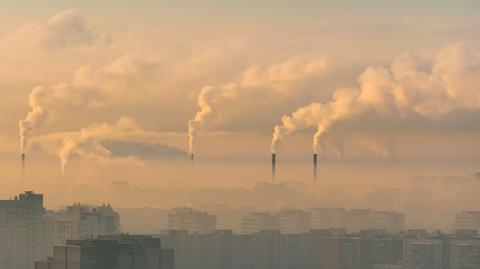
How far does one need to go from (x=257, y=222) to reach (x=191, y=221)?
297cm

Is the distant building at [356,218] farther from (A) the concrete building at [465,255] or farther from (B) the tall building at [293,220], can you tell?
(A) the concrete building at [465,255]

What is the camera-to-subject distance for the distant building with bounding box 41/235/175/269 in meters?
38.8

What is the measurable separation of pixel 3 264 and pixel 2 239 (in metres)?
1.84

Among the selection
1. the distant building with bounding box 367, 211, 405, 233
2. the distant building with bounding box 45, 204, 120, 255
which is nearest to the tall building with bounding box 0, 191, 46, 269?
the distant building with bounding box 45, 204, 120, 255

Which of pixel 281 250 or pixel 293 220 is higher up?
pixel 293 220

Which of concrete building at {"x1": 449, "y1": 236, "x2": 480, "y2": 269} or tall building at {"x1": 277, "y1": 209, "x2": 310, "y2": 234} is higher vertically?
tall building at {"x1": 277, "y1": 209, "x2": 310, "y2": 234}

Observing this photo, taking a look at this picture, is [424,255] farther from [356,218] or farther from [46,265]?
[46,265]

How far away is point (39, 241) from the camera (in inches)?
2398

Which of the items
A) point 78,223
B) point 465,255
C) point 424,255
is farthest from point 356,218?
point 78,223

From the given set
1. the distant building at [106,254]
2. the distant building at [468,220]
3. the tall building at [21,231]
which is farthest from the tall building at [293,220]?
the distant building at [106,254]

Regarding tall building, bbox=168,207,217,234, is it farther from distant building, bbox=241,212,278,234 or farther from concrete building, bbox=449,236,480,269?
concrete building, bbox=449,236,480,269

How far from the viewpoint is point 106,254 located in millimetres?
39250

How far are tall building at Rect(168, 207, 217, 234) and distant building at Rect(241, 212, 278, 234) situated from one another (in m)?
1.36

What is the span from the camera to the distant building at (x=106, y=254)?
38.8 meters
